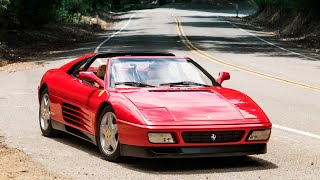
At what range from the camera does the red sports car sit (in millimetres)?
7684

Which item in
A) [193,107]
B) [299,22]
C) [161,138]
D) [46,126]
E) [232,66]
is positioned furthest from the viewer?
[299,22]

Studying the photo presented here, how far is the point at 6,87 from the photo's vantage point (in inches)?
687

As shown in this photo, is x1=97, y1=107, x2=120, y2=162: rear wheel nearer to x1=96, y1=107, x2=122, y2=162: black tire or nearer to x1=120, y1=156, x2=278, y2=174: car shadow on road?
x1=96, y1=107, x2=122, y2=162: black tire

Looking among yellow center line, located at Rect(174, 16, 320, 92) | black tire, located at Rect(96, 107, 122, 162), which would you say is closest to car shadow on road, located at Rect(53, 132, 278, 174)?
black tire, located at Rect(96, 107, 122, 162)

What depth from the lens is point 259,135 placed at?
7949 mm

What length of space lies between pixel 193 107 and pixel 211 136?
1.44ft

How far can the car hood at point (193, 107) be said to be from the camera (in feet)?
25.4

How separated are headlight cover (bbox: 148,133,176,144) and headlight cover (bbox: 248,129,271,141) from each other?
35.3 inches

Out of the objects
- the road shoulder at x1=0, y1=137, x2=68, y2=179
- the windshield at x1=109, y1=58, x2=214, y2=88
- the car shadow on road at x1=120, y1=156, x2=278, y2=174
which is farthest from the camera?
the windshield at x1=109, y1=58, x2=214, y2=88

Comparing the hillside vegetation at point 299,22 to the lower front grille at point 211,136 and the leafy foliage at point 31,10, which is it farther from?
the lower front grille at point 211,136

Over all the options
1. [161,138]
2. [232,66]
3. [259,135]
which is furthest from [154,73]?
[232,66]

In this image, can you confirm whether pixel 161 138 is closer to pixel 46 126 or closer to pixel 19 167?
pixel 19 167

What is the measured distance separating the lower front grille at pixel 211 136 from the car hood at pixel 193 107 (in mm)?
117

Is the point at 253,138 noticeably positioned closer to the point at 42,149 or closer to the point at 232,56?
the point at 42,149
